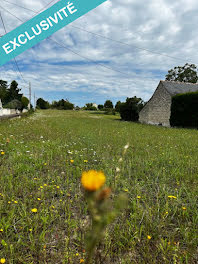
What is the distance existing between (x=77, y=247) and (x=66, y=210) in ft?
1.87

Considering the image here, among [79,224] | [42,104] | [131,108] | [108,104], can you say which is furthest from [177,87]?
[42,104]

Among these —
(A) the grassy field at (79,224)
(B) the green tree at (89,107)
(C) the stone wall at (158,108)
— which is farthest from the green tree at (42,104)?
(A) the grassy field at (79,224)

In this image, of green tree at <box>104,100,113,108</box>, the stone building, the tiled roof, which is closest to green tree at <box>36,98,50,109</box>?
green tree at <box>104,100,113,108</box>

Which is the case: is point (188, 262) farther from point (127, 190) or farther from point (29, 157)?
point (29, 157)

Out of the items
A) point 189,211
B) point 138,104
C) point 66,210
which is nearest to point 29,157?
point 66,210

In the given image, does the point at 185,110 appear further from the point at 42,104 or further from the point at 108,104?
the point at 42,104

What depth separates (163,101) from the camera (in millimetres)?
21828

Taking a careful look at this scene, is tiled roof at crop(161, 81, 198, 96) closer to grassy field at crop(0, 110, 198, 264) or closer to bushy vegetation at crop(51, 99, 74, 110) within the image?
grassy field at crop(0, 110, 198, 264)

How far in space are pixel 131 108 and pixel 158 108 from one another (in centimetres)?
556

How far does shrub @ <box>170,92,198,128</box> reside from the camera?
17.4 meters

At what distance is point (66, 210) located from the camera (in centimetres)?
225

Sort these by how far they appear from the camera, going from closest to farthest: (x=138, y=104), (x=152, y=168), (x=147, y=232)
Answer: (x=147, y=232)
(x=152, y=168)
(x=138, y=104)

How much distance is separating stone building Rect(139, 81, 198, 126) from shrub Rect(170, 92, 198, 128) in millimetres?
1188

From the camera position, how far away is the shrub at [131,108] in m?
26.8
